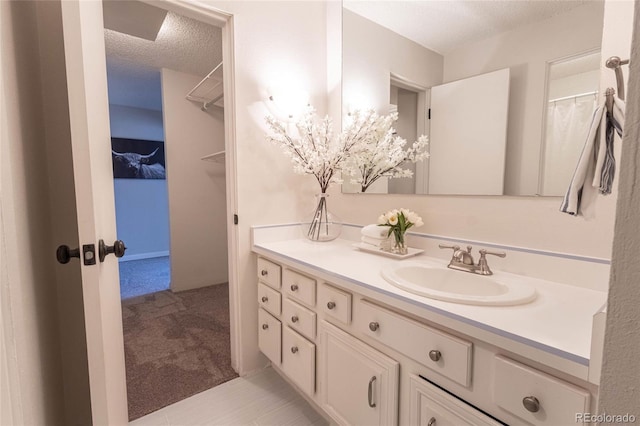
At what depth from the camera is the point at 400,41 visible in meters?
1.55

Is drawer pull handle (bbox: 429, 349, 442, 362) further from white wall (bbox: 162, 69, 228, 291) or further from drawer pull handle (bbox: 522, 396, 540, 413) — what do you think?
white wall (bbox: 162, 69, 228, 291)

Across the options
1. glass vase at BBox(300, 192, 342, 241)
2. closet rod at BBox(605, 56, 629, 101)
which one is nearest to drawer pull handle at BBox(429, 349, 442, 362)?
closet rod at BBox(605, 56, 629, 101)

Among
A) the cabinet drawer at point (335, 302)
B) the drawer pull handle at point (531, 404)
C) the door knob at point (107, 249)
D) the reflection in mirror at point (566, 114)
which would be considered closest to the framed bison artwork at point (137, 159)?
the door knob at point (107, 249)

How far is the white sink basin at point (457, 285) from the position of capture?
826 mm

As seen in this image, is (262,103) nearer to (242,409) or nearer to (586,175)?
(586,175)

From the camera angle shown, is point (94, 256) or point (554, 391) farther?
point (94, 256)

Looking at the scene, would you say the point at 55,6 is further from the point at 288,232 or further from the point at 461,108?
the point at 461,108

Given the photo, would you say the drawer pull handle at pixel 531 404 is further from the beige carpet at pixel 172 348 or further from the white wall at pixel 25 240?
the beige carpet at pixel 172 348

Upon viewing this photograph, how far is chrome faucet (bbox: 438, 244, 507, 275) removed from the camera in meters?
1.11

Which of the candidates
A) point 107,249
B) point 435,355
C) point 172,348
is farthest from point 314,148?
point 172,348

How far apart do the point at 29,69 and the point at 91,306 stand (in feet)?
2.52

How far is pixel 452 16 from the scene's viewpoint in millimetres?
1347

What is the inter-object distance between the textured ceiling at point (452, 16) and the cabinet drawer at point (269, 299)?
1479mm

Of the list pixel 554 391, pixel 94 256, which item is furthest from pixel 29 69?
pixel 554 391
